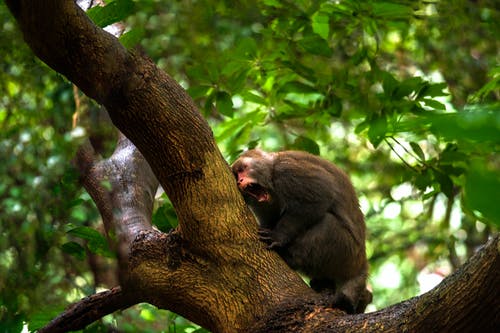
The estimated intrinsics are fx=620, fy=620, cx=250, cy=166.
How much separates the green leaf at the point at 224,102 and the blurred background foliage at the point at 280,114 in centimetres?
1

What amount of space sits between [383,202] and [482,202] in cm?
649

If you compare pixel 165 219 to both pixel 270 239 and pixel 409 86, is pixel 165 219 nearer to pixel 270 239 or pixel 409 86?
pixel 270 239

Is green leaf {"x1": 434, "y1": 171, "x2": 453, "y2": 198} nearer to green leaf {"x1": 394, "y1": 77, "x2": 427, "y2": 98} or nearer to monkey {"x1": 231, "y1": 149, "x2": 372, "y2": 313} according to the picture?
monkey {"x1": 231, "y1": 149, "x2": 372, "y2": 313}

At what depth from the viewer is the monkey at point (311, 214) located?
4.19 m

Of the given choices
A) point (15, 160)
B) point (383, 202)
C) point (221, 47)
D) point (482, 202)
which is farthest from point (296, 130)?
point (482, 202)

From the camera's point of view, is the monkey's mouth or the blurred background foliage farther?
the monkey's mouth

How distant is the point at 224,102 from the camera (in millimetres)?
4590

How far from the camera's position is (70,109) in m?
2.97

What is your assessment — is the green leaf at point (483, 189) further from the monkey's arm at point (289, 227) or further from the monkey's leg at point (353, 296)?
the monkey's arm at point (289, 227)

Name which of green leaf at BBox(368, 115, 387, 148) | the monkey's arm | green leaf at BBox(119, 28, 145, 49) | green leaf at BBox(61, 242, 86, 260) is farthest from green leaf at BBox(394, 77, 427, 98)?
green leaf at BBox(61, 242, 86, 260)

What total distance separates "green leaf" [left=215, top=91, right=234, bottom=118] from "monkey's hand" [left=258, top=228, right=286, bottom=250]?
1060 millimetres

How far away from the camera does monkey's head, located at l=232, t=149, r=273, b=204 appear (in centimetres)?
446

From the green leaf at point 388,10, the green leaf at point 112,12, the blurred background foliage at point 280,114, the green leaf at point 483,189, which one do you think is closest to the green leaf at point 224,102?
the blurred background foliage at point 280,114

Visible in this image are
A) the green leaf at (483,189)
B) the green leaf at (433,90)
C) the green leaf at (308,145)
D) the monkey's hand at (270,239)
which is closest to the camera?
the green leaf at (483,189)
